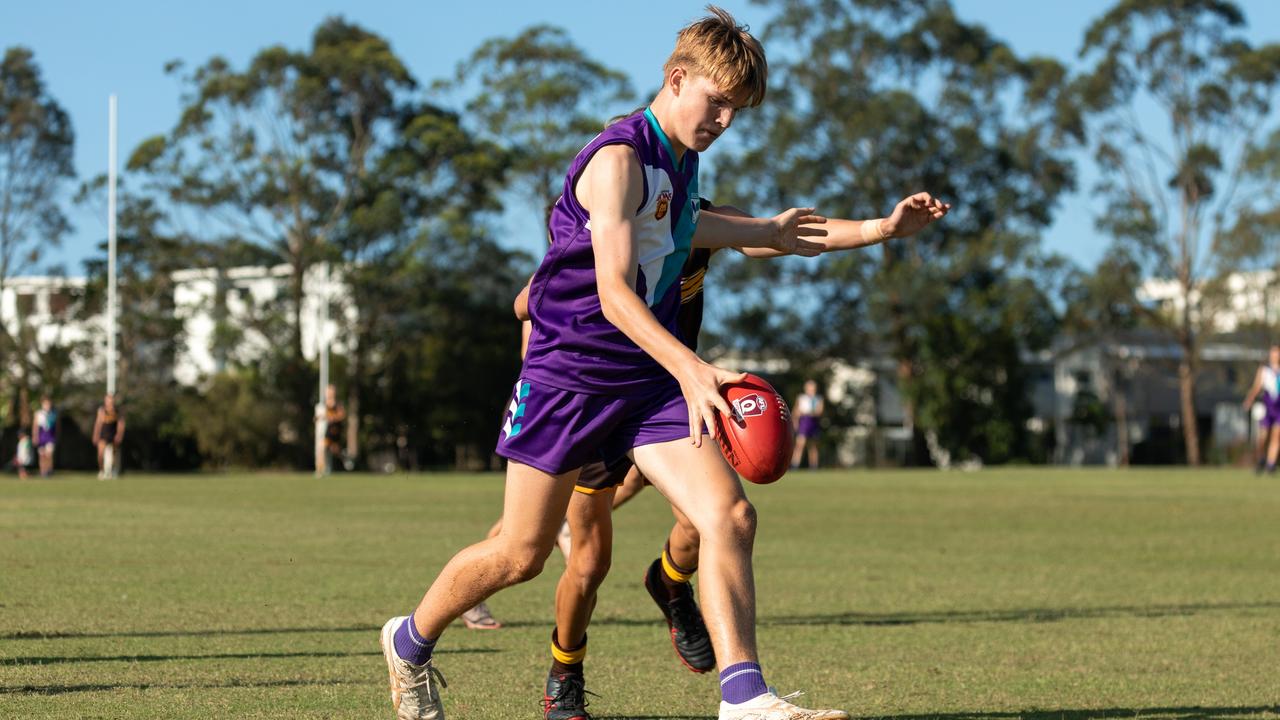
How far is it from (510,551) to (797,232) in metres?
1.56

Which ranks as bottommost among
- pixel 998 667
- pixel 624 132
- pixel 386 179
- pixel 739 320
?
pixel 998 667

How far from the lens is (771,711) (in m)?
4.11

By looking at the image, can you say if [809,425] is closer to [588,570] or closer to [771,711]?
[588,570]

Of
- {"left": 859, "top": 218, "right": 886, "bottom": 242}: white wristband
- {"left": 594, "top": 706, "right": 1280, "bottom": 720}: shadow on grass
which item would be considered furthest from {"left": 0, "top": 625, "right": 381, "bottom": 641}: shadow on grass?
{"left": 859, "top": 218, "right": 886, "bottom": 242}: white wristband

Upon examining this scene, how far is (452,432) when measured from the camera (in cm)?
5084

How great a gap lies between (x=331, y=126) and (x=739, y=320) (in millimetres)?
15157

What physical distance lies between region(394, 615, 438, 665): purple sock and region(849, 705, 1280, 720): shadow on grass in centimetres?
144

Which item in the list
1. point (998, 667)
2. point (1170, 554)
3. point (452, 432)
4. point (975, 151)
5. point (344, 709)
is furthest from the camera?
point (975, 151)

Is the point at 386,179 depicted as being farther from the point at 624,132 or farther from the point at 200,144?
the point at 624,132

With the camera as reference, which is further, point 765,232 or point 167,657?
point 167,657

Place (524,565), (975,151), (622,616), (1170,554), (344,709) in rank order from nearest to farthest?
1. (524,565)
2. (344,709)
3. (622,616)
4. (1170,554)
5. (975,151)

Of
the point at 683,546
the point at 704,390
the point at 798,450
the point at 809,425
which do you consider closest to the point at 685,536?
the point at 683,546

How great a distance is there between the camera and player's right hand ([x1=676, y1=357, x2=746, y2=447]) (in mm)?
4152

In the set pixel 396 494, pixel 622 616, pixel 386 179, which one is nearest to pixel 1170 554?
pixel 622 616
